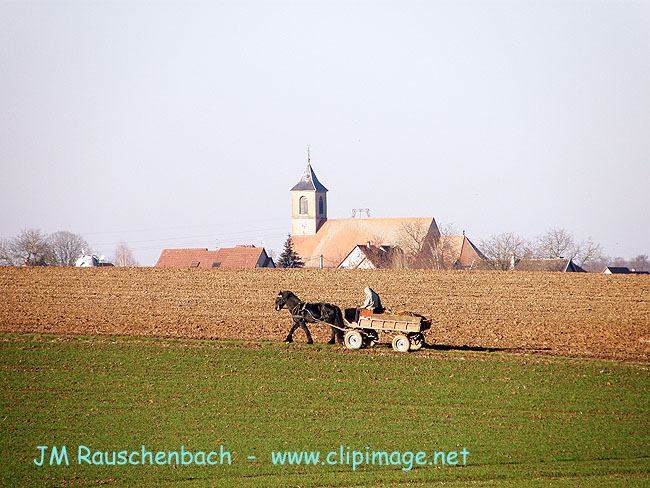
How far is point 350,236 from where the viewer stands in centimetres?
10800

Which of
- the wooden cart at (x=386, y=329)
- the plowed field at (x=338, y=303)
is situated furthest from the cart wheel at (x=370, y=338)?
the plowed field at (x=338, y=303)

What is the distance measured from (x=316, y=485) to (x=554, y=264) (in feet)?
217

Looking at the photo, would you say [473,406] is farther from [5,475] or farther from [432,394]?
[5,475]

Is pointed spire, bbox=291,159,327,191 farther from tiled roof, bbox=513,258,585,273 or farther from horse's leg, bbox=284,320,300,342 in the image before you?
horse's leg, bbox=284,320,300,342

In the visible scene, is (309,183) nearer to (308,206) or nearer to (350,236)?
(308,206)

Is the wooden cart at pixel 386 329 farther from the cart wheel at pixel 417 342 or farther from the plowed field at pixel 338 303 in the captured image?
the plowed field at pixel 338 303

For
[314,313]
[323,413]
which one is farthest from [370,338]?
[323,413]

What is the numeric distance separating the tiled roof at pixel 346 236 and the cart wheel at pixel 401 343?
7714cm

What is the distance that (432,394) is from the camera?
18.4 metres

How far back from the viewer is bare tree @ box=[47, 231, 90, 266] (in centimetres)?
9481

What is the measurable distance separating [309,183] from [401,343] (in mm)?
99838

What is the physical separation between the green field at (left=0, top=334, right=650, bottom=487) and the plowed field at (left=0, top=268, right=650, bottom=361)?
12.3ft

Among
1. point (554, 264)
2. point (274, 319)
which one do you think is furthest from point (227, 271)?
point (554, 264)

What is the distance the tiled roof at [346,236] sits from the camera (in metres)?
104
